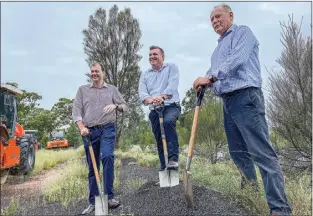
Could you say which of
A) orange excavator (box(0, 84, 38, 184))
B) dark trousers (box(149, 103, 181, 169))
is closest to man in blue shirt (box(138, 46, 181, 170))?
dark trousers (box(149, 103, 181, 169))

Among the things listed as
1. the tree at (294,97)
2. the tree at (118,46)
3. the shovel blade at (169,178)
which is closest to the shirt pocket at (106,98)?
the shovel blade at (169,178)

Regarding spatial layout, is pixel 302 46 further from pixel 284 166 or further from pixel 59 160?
pixel 59 160

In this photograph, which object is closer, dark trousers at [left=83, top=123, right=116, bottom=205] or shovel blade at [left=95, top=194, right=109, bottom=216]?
shovel blade at [left=95, top=194, right=109, bottom=216]

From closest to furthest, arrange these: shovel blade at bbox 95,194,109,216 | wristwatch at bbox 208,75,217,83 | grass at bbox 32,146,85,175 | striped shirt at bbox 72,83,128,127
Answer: wristwatch at bbox 208,75,217,83
shovel blade at bbox 95,194,109,216
striped shirt at bbox 72,83,128,127
grass at bbox 32,146,85,175

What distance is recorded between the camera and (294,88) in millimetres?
6957

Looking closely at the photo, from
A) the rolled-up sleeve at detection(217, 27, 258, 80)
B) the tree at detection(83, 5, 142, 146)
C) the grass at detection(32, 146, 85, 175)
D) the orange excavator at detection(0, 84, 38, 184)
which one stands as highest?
the tree at detection(83, 5, 142, 146)

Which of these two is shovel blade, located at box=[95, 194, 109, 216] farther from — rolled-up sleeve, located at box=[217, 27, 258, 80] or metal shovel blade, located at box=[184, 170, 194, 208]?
rolled-up sleeve, located at box=[217, 27, 258, 80]

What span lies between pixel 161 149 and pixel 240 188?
1375mm

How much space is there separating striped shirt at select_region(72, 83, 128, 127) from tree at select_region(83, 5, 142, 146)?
56.1ft

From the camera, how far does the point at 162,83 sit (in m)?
5.13

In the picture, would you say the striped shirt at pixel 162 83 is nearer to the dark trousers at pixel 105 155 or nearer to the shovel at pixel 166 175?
the shovel at pixel 166 175

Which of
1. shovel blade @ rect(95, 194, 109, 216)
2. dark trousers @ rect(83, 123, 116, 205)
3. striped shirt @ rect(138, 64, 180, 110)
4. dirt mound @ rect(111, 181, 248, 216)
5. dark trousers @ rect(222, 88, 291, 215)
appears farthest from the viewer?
striped shirt @ rect(138, 64, 180, 110)

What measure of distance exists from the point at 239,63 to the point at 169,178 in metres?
1.94

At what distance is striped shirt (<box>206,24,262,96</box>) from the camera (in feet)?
11.5
